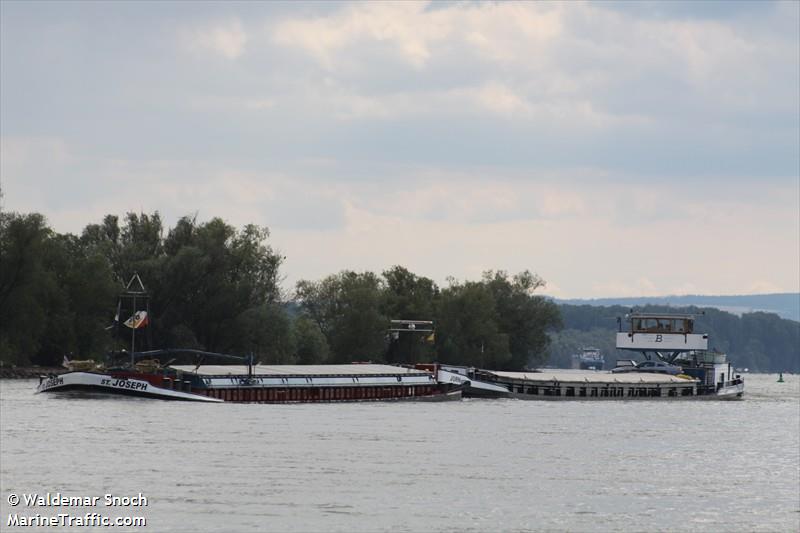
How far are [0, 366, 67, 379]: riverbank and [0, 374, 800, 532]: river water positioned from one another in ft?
113

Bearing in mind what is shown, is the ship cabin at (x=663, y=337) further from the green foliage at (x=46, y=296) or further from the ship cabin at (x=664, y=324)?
the green foliage at (x=46, y=296)

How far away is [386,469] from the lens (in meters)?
59.6

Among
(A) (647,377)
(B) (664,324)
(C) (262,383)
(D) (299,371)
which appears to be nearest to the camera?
(C) (262,383)

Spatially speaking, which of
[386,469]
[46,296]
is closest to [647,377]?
[46,296]

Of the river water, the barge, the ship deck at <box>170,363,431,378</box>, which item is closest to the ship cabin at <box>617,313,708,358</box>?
the barge

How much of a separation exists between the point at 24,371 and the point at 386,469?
281ft

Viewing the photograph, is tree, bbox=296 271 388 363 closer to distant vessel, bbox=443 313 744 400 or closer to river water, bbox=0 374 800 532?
distant vessel, bbox=443 313 744 400

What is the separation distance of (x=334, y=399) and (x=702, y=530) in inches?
2673

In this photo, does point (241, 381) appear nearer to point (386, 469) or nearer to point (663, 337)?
point (386, 469)

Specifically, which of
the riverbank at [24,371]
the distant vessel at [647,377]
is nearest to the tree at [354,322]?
the distant vessel at [647,377]

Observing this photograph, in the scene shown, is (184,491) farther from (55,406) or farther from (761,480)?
(55,406)

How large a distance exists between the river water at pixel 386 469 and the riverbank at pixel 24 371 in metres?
34.5

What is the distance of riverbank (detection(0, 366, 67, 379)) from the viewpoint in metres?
133

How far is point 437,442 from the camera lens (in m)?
73.9
